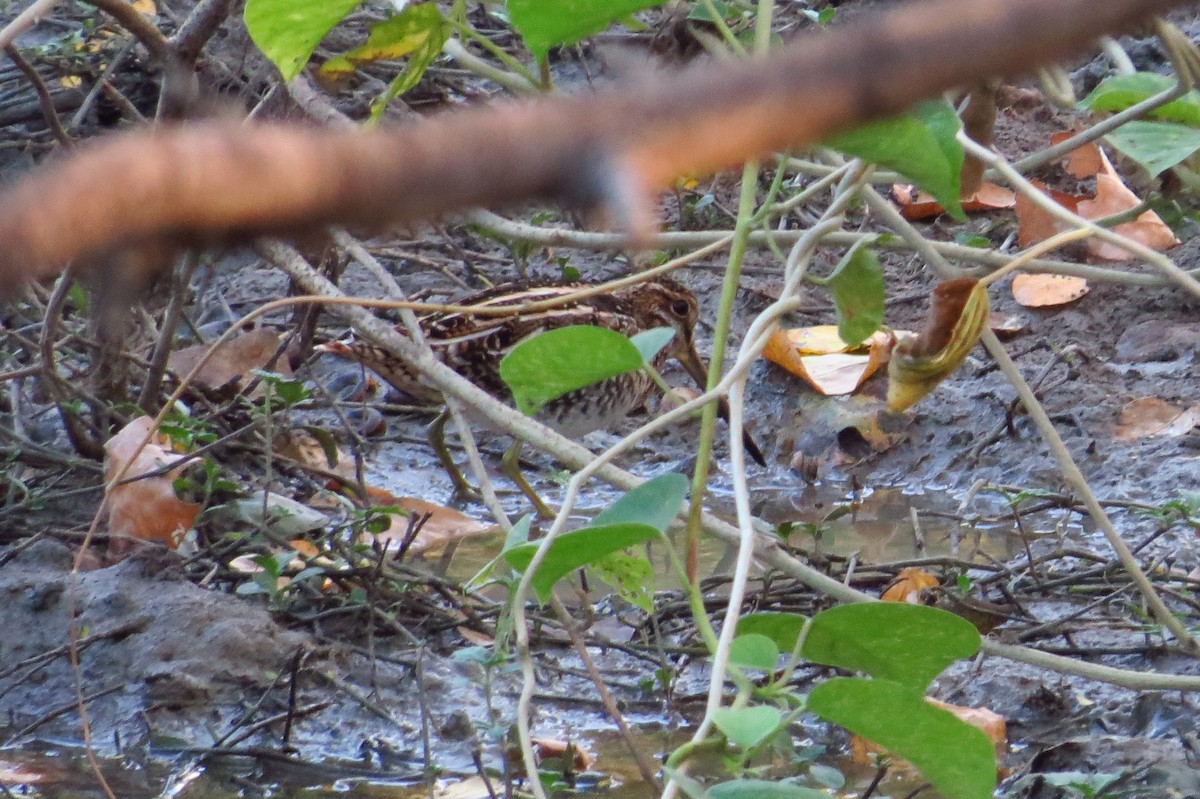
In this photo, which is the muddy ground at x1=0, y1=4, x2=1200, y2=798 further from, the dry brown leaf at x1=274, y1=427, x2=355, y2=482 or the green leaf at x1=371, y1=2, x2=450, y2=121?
the green leaf at x1=371, y1=2, x2=450, y2=121

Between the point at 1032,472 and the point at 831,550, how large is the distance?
3.39ft

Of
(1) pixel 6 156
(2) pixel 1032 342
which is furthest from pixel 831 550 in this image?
(1) pixel 6 156

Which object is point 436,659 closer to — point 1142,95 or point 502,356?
point 502,356

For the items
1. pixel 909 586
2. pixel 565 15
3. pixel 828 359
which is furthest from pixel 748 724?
pixel 828 359

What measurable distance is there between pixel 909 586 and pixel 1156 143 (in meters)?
1.31

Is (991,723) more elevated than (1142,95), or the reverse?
(1142,95)

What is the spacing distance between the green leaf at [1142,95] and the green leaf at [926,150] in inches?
17.0

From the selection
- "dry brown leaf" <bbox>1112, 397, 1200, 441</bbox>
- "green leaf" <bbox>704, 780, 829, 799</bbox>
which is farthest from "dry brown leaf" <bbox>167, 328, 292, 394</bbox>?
"green leaf" <bbox>704, 780, 829, 799</bbox>

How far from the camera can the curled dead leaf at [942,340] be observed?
2.06 m

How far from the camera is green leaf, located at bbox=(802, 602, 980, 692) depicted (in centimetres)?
154

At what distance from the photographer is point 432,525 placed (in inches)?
161

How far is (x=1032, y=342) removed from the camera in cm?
515

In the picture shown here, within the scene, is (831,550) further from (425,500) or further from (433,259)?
(433,259)

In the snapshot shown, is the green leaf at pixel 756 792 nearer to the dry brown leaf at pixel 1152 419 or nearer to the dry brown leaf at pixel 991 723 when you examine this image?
the dry brown leaf at pixel 991 723
